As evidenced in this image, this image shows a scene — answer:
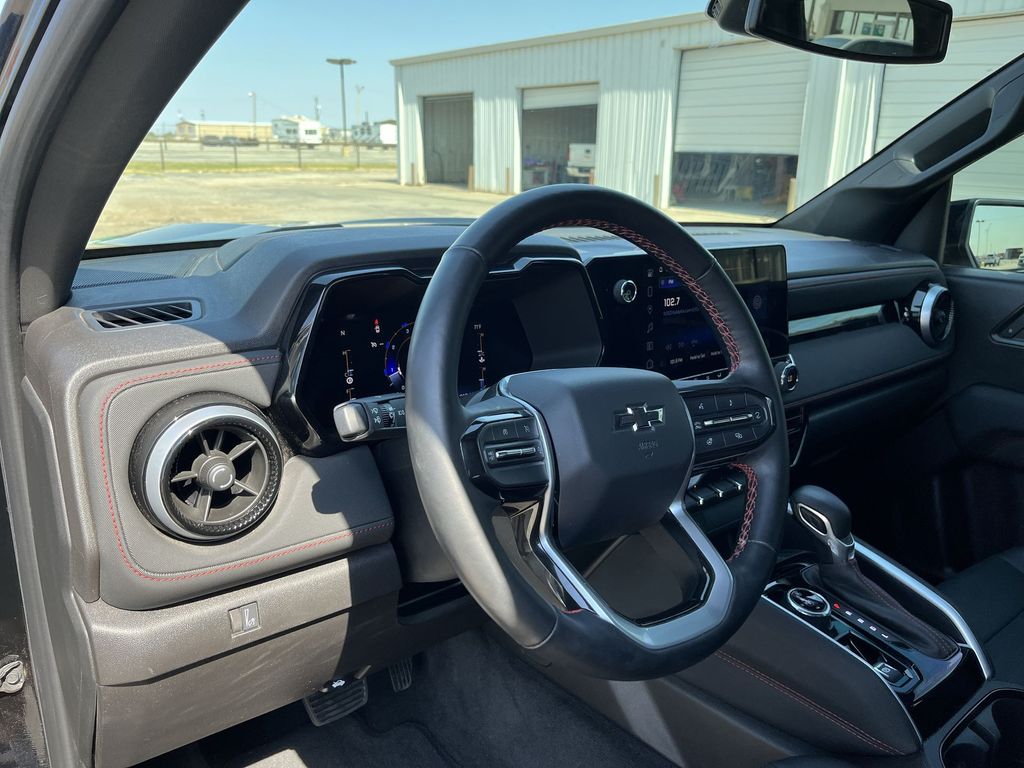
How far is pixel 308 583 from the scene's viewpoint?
5.16 ft

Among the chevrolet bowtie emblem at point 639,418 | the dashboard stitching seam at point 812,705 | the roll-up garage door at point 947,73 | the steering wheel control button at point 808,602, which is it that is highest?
the roll-up garage door at point 947,73

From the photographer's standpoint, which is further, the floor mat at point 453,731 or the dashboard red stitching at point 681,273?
the floor mat at point 453,731

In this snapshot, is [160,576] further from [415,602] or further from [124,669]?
[415,602]

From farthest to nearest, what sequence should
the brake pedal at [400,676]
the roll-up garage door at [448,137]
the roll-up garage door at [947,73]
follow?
the roll-up garage door at [448,137], the roll-up garage door at [947,73], the brake pedal at [400,676]

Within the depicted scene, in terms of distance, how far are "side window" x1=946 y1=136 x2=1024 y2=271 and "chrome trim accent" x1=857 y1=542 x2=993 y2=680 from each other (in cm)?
166

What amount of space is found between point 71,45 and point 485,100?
7.82 metres

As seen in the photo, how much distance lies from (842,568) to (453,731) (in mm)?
1109

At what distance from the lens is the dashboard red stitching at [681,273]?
1.26m

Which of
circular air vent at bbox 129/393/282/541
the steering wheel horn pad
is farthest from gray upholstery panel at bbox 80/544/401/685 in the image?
the steering wheel horn pad

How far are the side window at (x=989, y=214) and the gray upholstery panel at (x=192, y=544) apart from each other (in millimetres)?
2558

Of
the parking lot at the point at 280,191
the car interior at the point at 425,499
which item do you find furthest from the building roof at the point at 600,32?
the car interior at the point at 425,499

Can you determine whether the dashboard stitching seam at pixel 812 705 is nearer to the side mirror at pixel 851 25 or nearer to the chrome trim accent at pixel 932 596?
the chrome trim accent at pixel 932 596

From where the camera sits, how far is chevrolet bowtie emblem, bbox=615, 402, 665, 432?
117cm

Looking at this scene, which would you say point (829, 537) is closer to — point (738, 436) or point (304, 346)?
point (738, 436)
